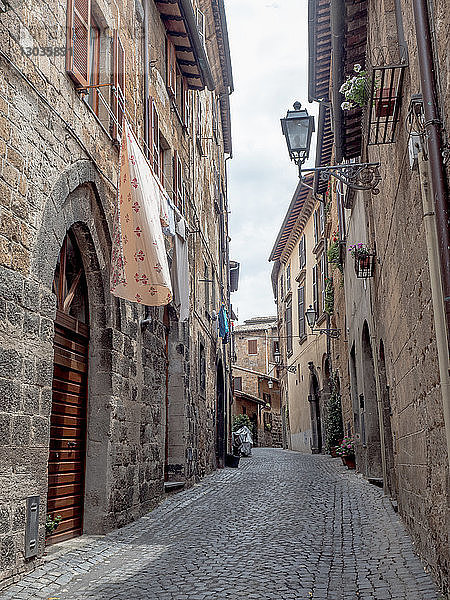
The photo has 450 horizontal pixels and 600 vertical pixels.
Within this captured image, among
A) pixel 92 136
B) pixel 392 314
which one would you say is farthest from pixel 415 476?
pixel 92 136

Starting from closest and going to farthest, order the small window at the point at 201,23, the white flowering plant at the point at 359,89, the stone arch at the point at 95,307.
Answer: the white flowering plant at the point at 359,89 < the stone arch at the point at 95,307 < the small window at the point at 201,23

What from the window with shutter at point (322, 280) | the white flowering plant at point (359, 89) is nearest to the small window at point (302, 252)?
the window with shutter at point (322, 280)

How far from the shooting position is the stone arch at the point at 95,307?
654 centimetres

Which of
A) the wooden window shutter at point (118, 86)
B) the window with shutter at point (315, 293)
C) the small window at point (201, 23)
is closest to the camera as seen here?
the wooden window shutter at point (118, 86)

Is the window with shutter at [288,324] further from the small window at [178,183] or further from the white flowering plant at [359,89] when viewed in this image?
the white flowering plant at [359,89]

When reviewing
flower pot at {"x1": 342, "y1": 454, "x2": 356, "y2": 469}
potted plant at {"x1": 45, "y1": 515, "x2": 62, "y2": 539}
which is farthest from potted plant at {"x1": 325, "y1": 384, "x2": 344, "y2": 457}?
potted plant at {"x1": 45, "y1": 515, "x2": 62, "y2": 539}

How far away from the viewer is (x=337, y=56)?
26.1 feet

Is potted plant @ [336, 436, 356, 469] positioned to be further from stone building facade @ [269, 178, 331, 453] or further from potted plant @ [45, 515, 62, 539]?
potted plant @ [45, 515, 62, 539]

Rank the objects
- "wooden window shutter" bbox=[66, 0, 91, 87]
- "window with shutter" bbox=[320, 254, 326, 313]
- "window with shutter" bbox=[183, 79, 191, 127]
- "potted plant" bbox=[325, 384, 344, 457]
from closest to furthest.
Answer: "wooden window shutter" bbox=[66, 0, 91, 87] → "window with shutter" bbox=[183, 79, 191, 127] → "potted plant" bbox=[325, 384, 344, 457] → "window with shutter" bbox=[320, 254, 326, 313]

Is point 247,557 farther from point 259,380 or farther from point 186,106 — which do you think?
point 259,380

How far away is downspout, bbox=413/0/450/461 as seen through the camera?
3812 mm

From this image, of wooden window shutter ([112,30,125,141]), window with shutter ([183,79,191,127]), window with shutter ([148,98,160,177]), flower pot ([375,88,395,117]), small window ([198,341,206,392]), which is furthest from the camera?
small window ([198,341,206,392])

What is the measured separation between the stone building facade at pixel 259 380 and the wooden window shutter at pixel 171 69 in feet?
75.1

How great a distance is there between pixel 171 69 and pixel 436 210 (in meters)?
9.33
